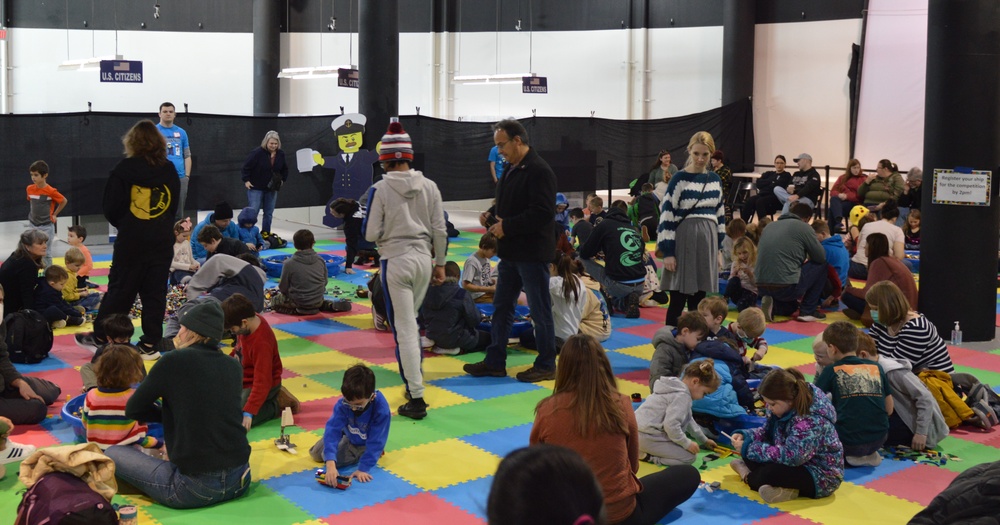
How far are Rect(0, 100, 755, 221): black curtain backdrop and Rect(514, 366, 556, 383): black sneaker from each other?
9145 mm

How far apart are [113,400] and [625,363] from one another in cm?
457

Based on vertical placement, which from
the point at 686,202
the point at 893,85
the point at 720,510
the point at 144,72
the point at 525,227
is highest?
the point at 144,72

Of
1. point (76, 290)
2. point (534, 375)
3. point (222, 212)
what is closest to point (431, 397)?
point (534, 375)

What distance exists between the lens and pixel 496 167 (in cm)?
1814

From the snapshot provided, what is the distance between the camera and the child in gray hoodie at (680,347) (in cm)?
705

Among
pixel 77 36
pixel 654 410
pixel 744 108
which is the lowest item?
pixel 654 410

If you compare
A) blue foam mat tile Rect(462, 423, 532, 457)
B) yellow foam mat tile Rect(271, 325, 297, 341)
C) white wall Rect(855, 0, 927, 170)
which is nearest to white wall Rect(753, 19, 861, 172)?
white wall Rect(855, 0, 927, 170)

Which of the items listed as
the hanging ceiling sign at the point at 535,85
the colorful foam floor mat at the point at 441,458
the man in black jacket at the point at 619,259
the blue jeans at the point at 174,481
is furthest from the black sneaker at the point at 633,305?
the hanging ceiling sign at the point at 535,85

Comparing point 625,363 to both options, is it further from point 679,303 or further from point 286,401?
point 286,401

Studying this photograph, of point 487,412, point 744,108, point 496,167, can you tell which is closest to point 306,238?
point 487,412

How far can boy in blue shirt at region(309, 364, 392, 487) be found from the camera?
5871 mm

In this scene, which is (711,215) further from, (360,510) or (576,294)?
(360,510)

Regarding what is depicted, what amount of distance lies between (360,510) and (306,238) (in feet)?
17.6

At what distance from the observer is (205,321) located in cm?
518
